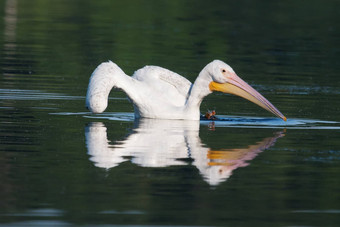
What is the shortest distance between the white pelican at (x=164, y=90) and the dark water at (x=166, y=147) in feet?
0.77

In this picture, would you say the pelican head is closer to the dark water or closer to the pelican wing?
the dark water

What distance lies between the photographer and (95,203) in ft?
26.4

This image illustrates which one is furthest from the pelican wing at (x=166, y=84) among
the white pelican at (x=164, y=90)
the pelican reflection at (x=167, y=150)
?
the pelican reflection at (x=167, y=150)

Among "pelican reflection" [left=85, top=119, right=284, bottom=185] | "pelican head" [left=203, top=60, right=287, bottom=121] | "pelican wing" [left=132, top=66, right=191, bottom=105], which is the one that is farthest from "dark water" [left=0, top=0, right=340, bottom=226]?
"pelican wing" [left=132, top=66, right=191, bottom=105]

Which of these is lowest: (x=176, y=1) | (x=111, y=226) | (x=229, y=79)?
(x=111, y=226)

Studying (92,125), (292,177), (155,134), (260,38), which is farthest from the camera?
(260,38)

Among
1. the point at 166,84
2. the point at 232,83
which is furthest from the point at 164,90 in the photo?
the point at 232,83

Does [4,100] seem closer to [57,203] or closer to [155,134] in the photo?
[155,134]

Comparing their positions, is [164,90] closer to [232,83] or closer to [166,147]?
[232,83]

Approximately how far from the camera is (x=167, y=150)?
10.7 meters

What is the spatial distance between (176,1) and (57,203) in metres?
39.0

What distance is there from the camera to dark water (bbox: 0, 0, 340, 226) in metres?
7.94

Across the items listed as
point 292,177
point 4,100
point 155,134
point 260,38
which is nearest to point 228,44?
point 260,38

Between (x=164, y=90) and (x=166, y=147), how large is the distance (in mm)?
2692
